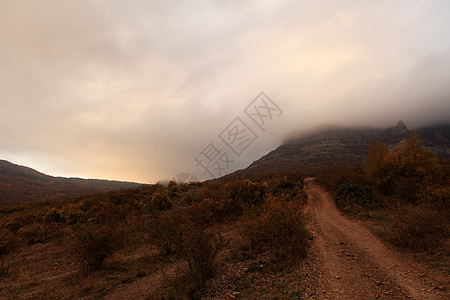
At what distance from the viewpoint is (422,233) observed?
22.2 ft

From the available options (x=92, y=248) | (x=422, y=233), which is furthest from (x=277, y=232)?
(x=92, y=248)

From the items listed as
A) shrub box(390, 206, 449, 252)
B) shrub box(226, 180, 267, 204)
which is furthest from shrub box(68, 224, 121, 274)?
shrub box(390, 206, 449, 252)

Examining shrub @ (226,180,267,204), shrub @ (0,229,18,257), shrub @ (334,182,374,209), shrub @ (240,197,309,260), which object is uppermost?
shrub @ (0,229,18,257)

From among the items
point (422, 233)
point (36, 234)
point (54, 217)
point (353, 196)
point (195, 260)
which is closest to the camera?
point (195, 260)

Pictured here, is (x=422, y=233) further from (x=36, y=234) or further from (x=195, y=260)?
(x=36, y=234)

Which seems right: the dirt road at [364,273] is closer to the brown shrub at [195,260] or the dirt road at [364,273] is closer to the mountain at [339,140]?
the brown shrub at [195,260]

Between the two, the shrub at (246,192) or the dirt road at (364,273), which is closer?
the dirt road at (364,273)

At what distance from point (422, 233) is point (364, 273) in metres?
3.25

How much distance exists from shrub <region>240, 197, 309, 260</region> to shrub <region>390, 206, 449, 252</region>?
3.21 m

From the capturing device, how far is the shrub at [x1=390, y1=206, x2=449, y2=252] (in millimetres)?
6258

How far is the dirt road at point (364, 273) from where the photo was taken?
4.38m

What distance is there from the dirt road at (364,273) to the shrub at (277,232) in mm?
618

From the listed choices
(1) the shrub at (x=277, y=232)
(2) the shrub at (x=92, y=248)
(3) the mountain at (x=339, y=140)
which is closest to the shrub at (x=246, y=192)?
(1) the shrub at (x=277, y=232)

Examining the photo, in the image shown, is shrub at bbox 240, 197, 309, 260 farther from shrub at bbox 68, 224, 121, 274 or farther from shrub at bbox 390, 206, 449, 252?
shrub at bbox 68, 224, 121, 274
